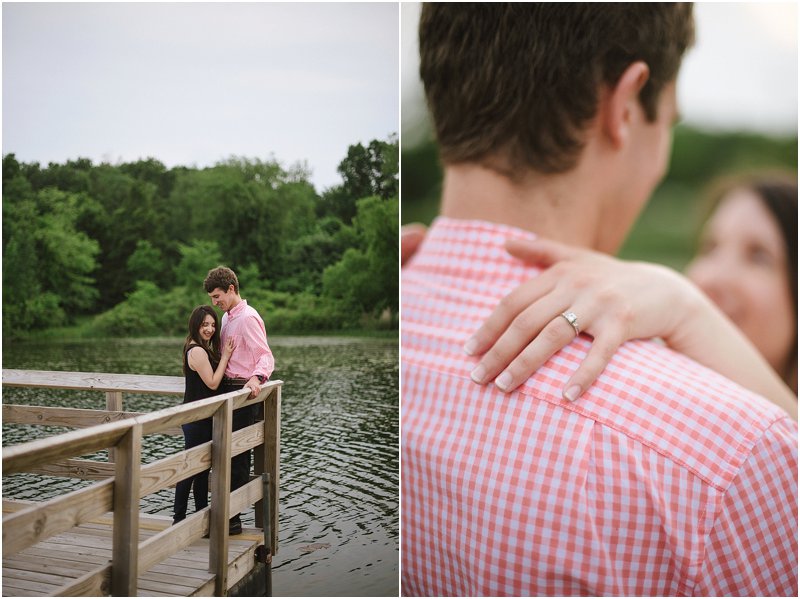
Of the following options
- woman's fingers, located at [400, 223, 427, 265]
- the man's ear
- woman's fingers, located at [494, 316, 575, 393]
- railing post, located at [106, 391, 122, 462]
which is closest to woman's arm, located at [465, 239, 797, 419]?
woman's fingers, located at [494, 316, 575, 393]

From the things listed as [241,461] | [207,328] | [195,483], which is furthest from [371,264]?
[195,483]

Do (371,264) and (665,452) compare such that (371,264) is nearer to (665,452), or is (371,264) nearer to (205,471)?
(205,471)

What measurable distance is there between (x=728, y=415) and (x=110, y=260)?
7.48ft

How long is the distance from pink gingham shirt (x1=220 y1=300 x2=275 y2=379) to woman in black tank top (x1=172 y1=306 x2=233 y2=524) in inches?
1.3

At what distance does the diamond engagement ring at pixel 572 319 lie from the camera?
1.80 m

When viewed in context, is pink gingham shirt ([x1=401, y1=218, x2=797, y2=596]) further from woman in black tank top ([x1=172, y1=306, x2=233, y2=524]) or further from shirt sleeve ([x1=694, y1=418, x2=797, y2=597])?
A: woman in black tank top ([x1=172, y1=306, x2=233, y2=524])

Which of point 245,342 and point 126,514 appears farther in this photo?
point 245,342

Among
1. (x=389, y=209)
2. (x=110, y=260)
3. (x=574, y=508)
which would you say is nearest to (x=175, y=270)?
(x=110, y=260)

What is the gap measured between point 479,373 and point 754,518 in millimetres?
747

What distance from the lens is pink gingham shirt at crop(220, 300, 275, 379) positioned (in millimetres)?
2607

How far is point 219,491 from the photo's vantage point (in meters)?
2.39

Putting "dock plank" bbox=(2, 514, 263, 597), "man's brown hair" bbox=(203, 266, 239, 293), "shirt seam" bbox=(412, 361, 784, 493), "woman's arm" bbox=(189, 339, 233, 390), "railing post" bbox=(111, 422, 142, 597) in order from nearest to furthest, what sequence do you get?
"shirt seam" bbox=(412, 361, 784, 493)
"railing post" bbox=(111, 422, 142, 597)
"dock plank" bbox=(2, 514, 263, 597)
"woman's arm" bbox=(189, 339, 233, 390)
"man's brown hair" bbox=(203, 266, 239, 293)

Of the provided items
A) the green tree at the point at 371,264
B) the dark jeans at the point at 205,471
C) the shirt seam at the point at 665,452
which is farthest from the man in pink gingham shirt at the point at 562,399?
the dark jeans at the point at 205,471

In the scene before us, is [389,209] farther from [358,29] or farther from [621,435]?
[621,435]
